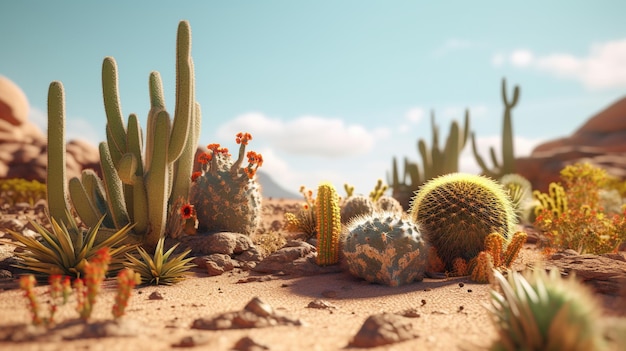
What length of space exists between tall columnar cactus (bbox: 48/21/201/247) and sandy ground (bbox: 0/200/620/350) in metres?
1.39

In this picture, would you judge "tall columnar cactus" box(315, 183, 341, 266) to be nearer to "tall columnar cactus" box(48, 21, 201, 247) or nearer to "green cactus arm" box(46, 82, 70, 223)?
"tall columnar cactus" box(48, 21, 201, 247)

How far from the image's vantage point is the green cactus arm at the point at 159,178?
305 inches

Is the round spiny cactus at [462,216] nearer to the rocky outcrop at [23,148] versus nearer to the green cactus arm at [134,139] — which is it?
the green cactus arm at [134,139]

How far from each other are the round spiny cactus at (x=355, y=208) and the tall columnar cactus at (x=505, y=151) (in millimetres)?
13433

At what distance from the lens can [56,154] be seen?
7953mm

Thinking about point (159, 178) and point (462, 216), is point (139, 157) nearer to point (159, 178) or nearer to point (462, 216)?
point (159, 178)

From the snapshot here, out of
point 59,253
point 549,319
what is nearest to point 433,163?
point 59,253

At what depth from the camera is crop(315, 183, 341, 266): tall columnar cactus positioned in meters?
7.73

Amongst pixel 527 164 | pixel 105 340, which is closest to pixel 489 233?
pixel 105 340

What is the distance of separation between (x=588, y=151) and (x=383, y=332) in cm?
2760

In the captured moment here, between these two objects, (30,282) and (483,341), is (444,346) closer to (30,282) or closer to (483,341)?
(483,341)

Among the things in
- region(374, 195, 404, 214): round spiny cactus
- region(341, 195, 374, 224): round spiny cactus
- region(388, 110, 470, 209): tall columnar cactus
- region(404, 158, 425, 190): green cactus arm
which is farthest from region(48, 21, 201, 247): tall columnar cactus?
region(404, 158, 425, 190): green cactus arm

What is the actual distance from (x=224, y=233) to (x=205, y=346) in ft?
15.3

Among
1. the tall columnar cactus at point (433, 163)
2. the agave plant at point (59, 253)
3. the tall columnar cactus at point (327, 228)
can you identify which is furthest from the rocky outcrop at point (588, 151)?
the agave plant at point (59, 253)
